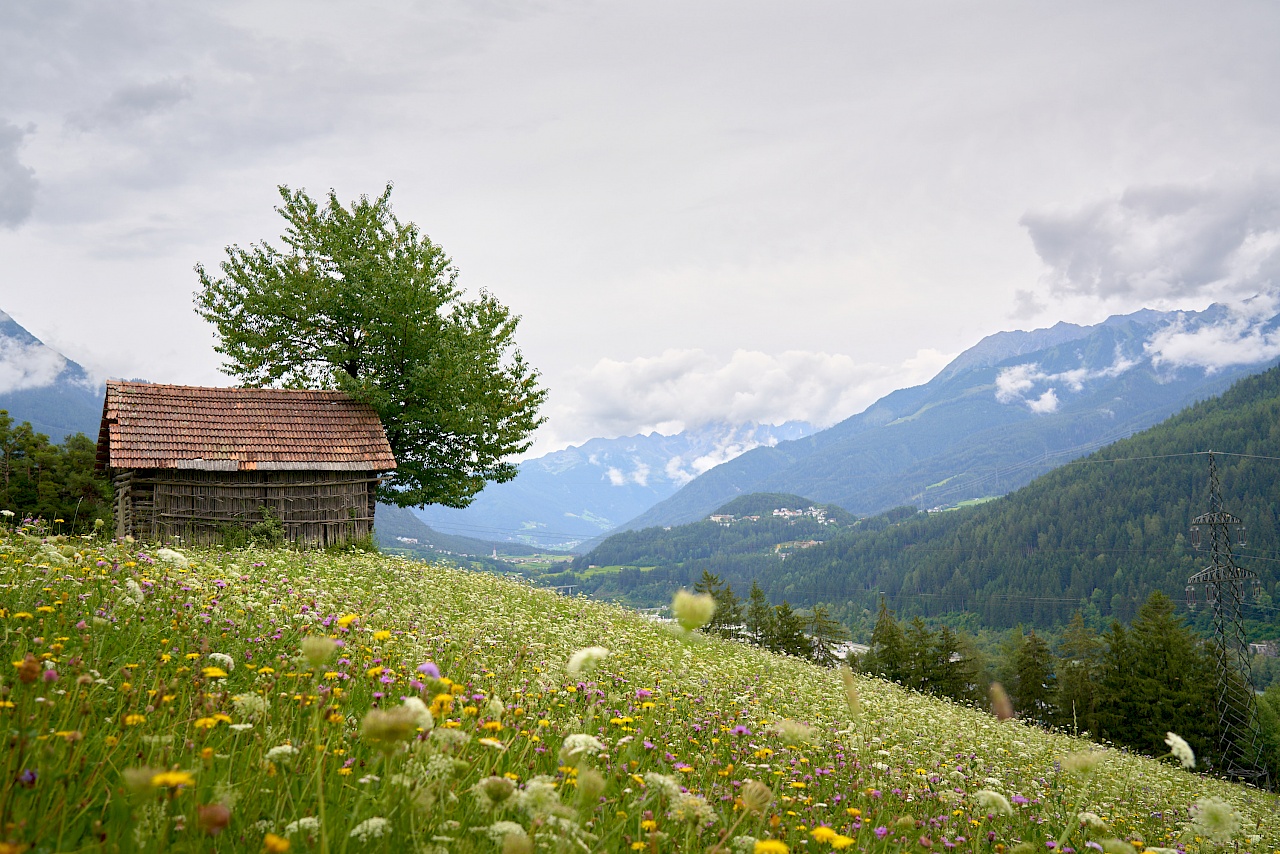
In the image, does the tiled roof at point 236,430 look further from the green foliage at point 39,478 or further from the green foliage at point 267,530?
the green foliage at point 39,478

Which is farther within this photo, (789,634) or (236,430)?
(789,634)

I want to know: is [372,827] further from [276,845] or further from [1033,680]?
[1033,680]

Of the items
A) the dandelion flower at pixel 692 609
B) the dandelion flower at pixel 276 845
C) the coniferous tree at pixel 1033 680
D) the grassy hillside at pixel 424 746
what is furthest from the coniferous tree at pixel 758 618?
the dandelion flower at pixel 276 845

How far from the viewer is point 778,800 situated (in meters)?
4.75

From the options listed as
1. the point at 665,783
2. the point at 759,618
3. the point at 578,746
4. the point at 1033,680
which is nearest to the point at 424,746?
the point at 578,746

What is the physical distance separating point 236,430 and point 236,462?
1421mm

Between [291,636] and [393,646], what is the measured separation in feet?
2.79

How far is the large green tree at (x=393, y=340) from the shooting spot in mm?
25094

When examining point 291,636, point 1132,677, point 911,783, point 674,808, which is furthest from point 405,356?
point 1132,677

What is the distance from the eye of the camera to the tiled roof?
1947cm

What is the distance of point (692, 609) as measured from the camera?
8.58 feet

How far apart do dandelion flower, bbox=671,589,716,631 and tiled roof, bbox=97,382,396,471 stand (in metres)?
20.5

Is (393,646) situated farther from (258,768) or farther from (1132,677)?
(1132,677)

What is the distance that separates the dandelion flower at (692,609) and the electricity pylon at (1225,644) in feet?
115
